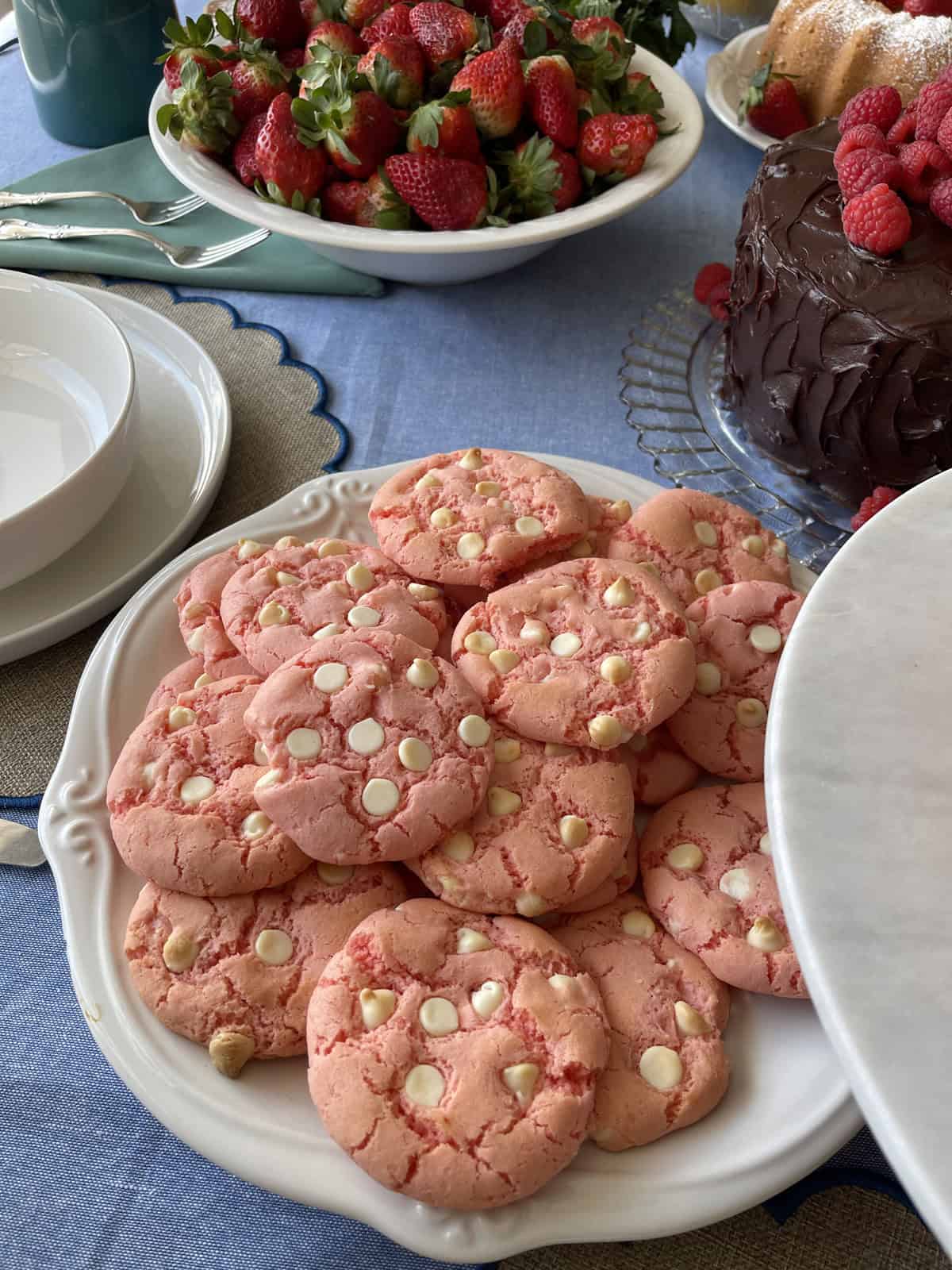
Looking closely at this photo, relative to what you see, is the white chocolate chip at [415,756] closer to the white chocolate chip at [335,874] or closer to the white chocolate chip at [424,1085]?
the white chocolate chip at [335,874]

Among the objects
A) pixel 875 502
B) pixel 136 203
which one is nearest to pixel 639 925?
pixel 875 502

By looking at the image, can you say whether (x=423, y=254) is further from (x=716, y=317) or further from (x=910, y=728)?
(x=910, y=728)

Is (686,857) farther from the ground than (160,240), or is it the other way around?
(160,240)

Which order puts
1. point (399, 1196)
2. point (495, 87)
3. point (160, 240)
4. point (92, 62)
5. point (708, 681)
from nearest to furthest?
1. point (399, 1196)
2. point (708, 681)
3. point (495, 87)
4. point (160, 240)
5. point (92, 62)

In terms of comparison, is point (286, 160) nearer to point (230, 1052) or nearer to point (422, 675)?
point (422, 675)

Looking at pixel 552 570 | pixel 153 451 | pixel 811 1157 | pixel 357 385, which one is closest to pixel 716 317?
pixel 357 385

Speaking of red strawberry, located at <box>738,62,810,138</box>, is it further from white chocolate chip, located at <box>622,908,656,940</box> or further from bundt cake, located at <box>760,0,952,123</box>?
white chocolate chip, located at <box>622,908,656,940</box>
